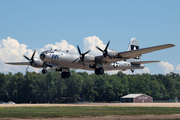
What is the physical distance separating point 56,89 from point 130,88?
3988cm

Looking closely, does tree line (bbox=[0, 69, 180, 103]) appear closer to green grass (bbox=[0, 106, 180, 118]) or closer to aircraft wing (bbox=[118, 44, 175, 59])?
green grass (bbox=[0, 106, 180, 118])

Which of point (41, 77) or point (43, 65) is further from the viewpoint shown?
point (41, 77)

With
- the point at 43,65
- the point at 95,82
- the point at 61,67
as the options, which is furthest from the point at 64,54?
the point at 95,82

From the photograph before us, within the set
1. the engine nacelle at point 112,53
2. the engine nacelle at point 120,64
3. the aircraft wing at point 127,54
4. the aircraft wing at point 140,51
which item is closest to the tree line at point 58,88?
the engine nacelle at point 120,64

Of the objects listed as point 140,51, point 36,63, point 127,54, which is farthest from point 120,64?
point 36,63

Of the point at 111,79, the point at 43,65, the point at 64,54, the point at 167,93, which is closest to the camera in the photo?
the point at 64,54

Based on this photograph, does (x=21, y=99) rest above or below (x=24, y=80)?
below

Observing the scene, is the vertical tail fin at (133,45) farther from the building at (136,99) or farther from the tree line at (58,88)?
the tree line at (58,88)

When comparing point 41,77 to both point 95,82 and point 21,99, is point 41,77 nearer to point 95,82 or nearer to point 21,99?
point 21,99

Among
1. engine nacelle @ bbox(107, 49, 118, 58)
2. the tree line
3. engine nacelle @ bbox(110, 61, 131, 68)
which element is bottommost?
the tree line

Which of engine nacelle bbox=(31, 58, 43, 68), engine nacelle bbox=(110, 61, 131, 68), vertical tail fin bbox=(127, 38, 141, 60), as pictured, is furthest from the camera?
vertical tail fin bbox=(127, 38, 141, 60)

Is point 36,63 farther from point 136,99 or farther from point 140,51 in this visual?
point 136,99

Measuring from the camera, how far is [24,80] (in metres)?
122

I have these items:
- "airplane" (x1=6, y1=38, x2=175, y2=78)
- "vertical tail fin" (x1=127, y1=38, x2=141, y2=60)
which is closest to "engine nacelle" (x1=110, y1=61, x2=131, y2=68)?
"airplane" (x1=6, y1=38, x2=175, y2=78)
